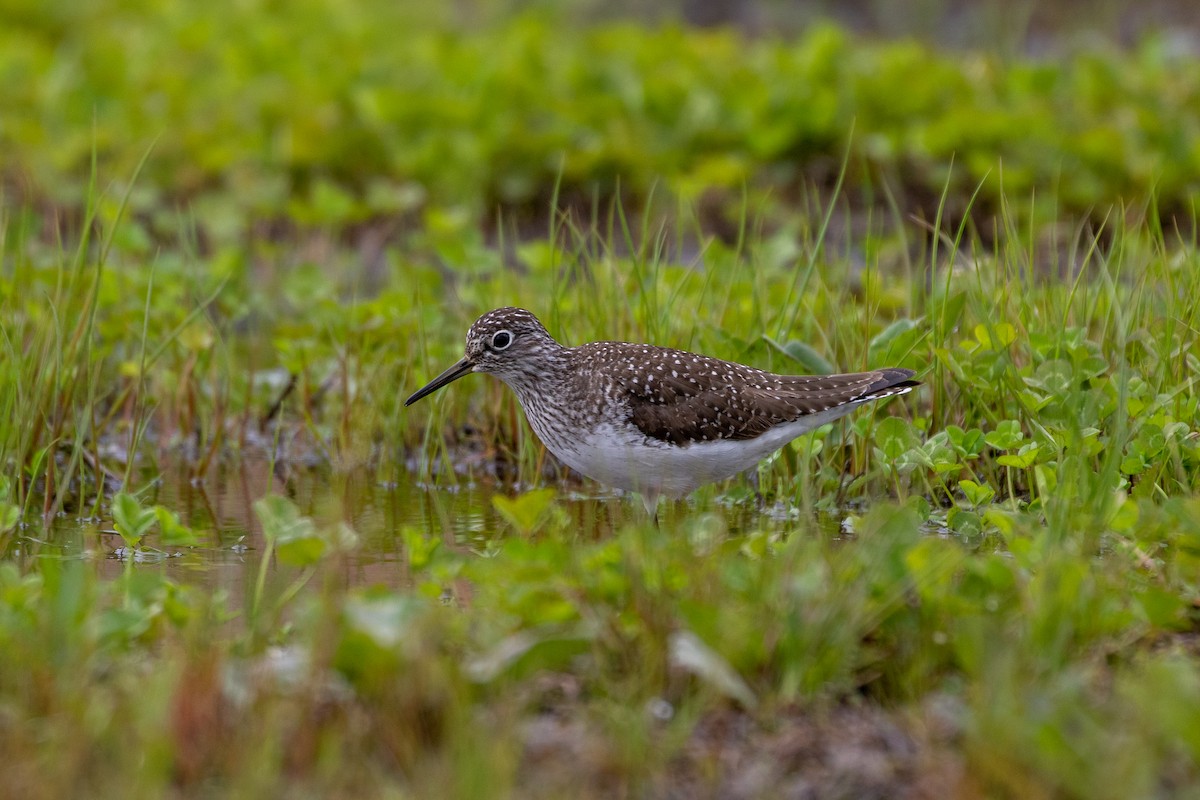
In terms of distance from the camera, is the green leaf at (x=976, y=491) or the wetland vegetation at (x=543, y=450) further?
the green leaf at (x=976, y=491)

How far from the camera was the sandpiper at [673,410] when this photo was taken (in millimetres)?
6156

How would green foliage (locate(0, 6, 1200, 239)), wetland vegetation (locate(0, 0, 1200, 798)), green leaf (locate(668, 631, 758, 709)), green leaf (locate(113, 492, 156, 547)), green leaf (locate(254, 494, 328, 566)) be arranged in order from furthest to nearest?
green foliage (locate(0, 6, 1200, 239)) < green leaf (locate(113, 492, 156, 547)) < green leaf (locate(254, 494, 328, 566)) < green leaf (locate(668, 631, 758, 709)) < wetland vegetation (locate(0, 0, 1200, 798))

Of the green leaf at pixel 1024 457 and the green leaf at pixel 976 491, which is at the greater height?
the green leaf at pixel 1024 457

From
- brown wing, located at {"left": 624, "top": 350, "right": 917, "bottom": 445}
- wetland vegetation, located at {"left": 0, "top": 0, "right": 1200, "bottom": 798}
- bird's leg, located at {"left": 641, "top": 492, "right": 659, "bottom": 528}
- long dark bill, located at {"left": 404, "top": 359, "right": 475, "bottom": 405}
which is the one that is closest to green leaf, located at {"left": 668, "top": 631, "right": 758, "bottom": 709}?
wetland vegetation, located at {"left": 0, "top": 0, "right": 1200, "bottom": 798}

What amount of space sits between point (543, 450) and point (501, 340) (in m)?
0.92

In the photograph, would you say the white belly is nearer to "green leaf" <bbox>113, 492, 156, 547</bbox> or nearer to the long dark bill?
the long dark bill

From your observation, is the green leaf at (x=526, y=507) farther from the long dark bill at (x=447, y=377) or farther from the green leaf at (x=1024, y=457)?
the green leaf at (x=1024, y=457)

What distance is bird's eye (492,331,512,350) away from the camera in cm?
647

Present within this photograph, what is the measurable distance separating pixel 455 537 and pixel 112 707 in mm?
2430

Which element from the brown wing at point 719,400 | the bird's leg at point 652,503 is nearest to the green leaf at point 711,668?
the brown wing at point 719,400

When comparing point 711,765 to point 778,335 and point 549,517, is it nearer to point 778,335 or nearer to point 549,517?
point 549,517

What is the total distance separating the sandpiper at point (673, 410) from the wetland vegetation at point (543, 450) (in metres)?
0.27

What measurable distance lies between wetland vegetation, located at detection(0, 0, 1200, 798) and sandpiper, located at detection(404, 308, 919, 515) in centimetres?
27

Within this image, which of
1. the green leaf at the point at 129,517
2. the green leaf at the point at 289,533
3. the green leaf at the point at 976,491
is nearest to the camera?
the green leaf at the point at 289,533
